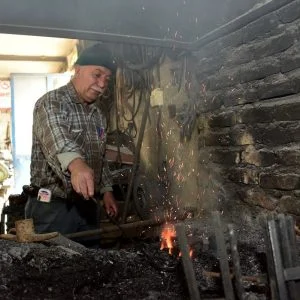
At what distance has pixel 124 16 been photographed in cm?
372

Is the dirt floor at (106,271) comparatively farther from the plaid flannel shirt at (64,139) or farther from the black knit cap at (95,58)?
the black knit cap at (95,58)

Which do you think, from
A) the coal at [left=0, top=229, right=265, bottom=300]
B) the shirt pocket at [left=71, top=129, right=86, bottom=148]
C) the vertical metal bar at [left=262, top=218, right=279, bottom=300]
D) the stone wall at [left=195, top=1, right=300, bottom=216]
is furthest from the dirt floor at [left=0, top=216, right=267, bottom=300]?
the shirt pocket at [left=71, top=129, right=86, bottom=148]

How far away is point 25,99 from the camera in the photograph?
10.5 meters

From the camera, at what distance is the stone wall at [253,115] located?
287 cm

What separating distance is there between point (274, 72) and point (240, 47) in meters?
0.56

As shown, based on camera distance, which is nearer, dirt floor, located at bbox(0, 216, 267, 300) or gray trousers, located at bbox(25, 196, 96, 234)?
dirt floor, located at bbox(0, 216, 267, 300)

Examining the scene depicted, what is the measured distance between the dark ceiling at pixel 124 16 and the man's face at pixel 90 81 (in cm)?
39

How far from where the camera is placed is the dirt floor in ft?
6.60

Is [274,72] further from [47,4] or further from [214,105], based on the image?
[47,4]

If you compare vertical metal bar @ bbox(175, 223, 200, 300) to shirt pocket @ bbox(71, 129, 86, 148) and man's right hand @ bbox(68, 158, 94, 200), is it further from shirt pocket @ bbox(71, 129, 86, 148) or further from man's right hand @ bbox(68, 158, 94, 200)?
shirt pocket @ bbox(71, 129, 86, 148)

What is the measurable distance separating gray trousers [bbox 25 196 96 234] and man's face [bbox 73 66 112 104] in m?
1.12

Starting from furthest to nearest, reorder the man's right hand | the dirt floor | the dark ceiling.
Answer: the dark ceiling
the man's right hand
the dirt floor

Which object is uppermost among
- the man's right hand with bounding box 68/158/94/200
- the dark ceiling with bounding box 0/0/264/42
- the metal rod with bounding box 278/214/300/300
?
the dark ceiling with bounding box 0/0/264/42

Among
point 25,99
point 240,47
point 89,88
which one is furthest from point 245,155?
point 25,99
